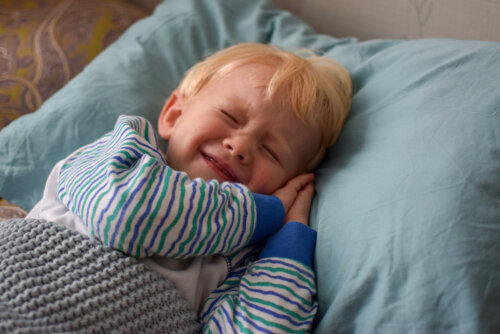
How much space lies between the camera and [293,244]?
2.62 feet

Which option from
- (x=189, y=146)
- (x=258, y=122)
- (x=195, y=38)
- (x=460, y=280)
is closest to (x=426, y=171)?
(x=460, y=280)

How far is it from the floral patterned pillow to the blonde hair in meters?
0.45

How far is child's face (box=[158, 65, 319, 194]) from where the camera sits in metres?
0.89

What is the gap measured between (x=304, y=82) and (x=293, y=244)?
0.36m

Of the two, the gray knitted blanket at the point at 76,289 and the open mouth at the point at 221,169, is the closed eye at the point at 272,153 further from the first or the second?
the gray knitted blanket at the point at 76,289

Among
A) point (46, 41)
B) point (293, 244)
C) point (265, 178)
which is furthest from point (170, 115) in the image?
point (46, 41)

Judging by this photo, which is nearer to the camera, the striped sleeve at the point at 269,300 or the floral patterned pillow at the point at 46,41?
the striped sleeve at the point at 269,300

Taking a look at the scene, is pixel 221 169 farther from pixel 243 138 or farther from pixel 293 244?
pixel 293 244

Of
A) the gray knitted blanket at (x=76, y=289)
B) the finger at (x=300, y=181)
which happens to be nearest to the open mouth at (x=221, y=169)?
the finger at (x=300, y=181)

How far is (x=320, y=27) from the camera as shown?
4.87ft

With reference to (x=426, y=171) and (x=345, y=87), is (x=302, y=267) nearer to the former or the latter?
(x=426, y=171)

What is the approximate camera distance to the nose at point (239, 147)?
871 millimetres

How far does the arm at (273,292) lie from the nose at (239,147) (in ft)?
0.50

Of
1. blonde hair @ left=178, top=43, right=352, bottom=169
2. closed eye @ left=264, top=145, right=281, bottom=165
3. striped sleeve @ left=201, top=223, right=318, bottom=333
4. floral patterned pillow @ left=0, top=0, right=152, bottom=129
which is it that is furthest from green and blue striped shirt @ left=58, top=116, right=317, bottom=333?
floral patterned pillow @ left=0, top=0, right=152, bottom=129
